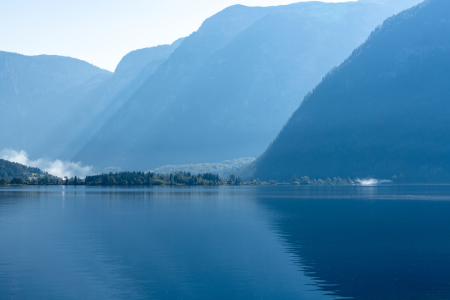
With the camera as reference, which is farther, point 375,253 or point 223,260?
point 375,253

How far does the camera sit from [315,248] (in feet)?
222

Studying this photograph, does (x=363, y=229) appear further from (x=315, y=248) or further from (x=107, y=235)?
(x=107, y=235)

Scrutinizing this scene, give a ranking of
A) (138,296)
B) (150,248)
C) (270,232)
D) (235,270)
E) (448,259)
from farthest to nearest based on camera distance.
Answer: (270,232), (150,248), (448,259), (235,270), (138,296)

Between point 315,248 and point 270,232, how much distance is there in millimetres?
17986

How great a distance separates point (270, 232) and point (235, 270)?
105 feet

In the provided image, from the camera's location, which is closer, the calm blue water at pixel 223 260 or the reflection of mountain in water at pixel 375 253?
the calm blue water at pixel 223 260

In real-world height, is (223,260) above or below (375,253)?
above

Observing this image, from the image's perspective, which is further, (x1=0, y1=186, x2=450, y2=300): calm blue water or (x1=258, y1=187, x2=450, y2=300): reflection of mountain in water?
(x1=258, y1=187, x2=450, y2=300): reflection of mountain in water

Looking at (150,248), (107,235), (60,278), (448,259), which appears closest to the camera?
(60,278)

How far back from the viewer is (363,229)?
89.1 meters

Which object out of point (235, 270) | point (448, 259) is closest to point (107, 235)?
point (235, 270)

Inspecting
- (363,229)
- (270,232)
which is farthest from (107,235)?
(363,229)

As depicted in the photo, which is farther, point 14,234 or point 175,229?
point 175,229

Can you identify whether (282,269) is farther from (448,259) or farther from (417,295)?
(448,259)
